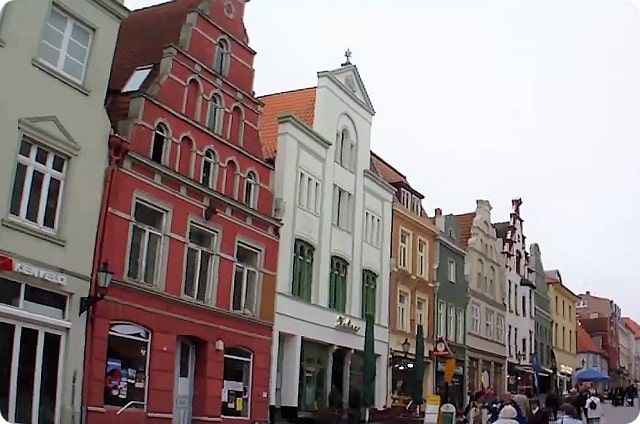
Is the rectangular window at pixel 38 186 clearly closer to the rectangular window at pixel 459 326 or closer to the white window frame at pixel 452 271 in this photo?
the white window frame at pixel 452 271

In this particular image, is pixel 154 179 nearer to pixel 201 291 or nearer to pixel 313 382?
pixel 201 291

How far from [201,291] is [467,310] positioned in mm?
11462

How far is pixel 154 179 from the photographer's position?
10453 millimetres

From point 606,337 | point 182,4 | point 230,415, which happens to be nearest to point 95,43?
point 182,4

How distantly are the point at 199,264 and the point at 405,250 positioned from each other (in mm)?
7875

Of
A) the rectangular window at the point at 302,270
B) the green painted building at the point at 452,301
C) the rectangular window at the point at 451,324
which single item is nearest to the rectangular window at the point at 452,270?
the green painted building at the point at 452,301

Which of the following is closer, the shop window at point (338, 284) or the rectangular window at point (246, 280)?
the rectangular window at point (246, 280)

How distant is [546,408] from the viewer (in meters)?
7.89

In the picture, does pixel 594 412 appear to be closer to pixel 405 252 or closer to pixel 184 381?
pixel 184 381

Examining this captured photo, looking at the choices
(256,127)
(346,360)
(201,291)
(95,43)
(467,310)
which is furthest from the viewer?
(467,310)

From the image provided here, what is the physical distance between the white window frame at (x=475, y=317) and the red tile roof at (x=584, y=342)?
6.52 meters

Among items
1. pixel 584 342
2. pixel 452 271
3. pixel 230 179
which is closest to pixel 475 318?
pixel 452 271

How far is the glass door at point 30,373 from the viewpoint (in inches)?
297

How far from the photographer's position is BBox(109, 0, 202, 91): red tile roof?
36.2ft
